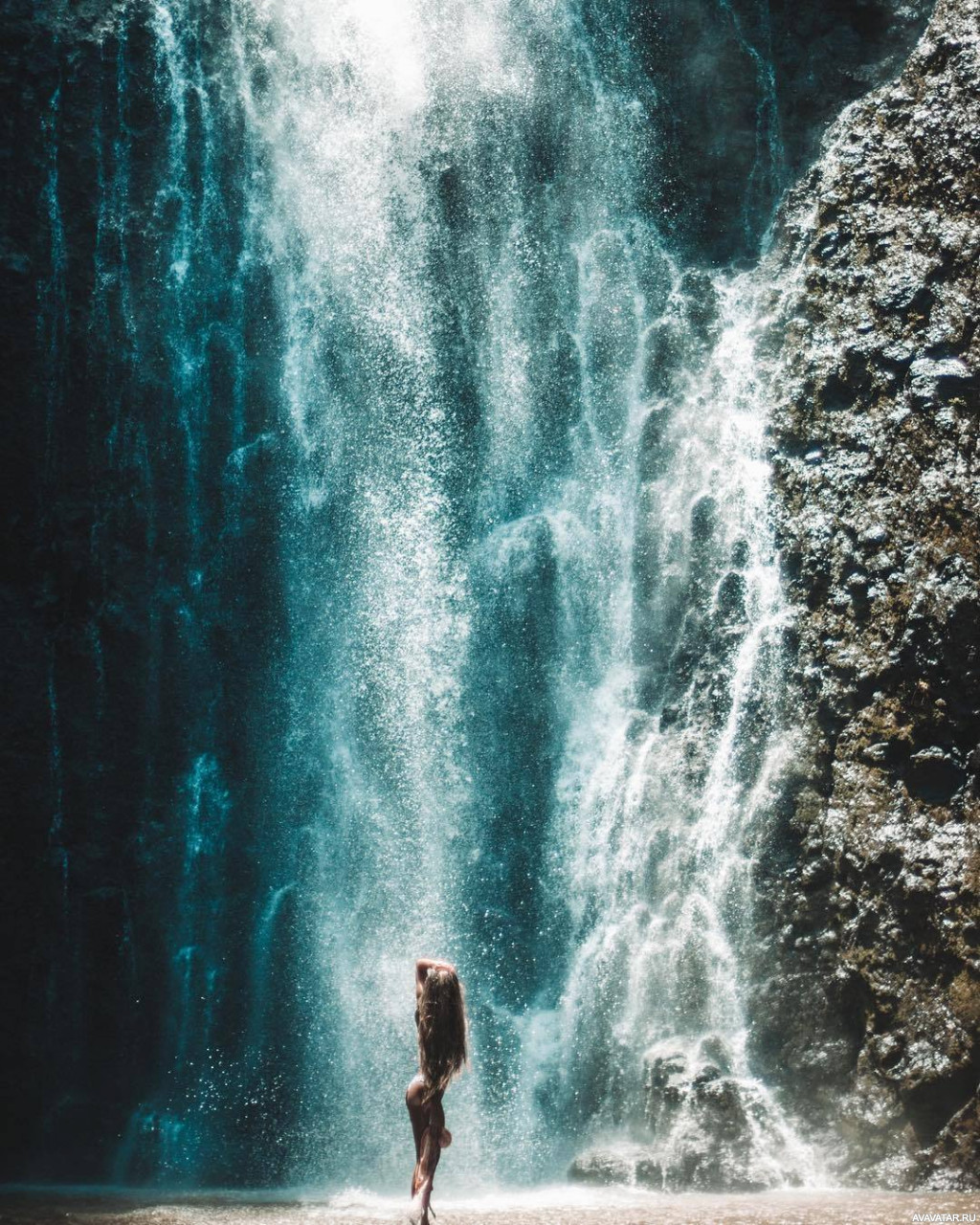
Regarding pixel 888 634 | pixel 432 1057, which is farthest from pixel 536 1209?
pixel 888 634

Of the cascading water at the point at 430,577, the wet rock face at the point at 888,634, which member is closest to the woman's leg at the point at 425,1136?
the wet rock face at the point at 888,634

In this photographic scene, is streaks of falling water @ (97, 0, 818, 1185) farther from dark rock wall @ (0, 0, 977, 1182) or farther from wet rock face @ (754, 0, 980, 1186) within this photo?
wet rock face @ (754, 0, 980, 1186)

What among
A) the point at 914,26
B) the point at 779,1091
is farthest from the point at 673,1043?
the point at 914,26

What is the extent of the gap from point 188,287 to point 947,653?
37.2 feet

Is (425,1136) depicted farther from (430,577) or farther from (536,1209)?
(430,577)

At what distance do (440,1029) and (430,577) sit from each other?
→ 1058 centimetres

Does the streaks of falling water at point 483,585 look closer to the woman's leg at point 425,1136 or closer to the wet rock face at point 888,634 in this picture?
the wet rock face at point 888,634

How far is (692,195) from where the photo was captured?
50.9 feet

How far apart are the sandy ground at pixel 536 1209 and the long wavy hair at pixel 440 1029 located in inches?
133

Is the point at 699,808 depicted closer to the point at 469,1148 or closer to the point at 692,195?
the point at 469,1148

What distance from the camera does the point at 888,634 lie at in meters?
11.1

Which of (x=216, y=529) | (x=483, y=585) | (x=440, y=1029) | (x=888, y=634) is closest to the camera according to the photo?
(x=440, y=1029)

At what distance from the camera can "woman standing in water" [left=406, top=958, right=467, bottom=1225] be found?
453 cm

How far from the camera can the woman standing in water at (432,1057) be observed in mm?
4531
